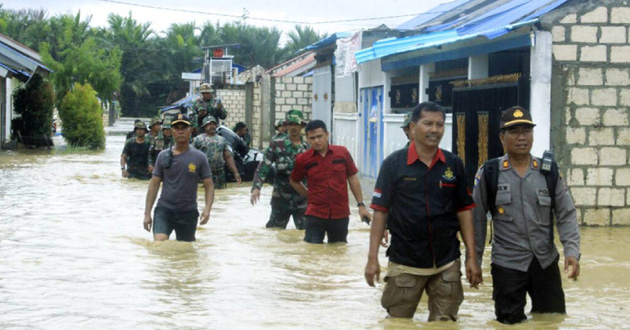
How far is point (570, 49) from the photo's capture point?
13516mm

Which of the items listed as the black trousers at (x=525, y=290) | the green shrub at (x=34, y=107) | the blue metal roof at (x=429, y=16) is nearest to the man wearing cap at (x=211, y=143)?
the blue metal roof at (x=429, y=16)

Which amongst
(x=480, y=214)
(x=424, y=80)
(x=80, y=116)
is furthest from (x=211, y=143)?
(x=80, y=116)

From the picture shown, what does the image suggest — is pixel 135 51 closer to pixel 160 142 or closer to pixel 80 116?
pixel 80 116

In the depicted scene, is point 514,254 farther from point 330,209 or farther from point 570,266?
point 330,209

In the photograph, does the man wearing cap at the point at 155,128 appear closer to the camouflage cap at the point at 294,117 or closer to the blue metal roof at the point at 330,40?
the blue metal roof at the point at 330,40

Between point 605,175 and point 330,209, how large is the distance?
5.04 m

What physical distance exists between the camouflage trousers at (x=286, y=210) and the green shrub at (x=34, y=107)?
26.6 metres

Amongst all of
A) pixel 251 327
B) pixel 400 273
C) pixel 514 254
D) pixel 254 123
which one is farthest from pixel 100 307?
pixel 254 123

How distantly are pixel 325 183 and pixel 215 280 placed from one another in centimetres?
158

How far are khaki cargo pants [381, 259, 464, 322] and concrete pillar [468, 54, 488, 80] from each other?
948 cm

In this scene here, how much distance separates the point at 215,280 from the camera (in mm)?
9539

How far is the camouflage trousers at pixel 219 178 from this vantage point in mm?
19094

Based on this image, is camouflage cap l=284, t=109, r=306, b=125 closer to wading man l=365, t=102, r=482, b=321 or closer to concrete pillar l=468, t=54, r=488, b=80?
concrete pillar l=468, t=54, r=488, b=80

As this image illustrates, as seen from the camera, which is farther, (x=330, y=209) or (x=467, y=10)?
(x=467, y=10)
